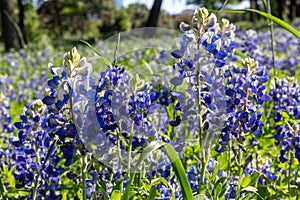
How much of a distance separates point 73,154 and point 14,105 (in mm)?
3669

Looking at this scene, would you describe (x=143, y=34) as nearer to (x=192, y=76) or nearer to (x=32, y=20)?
(x=192, y=76)

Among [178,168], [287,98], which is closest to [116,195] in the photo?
[178,168]

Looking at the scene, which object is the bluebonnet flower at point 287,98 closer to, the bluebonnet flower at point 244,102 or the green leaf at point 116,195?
the bluebonnet flower at point 244,102

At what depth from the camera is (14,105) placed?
207 inches

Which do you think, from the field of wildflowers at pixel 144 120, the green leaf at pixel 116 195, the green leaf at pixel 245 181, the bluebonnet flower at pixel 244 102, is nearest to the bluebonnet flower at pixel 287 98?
the field of wildflowers at pixel 144 120

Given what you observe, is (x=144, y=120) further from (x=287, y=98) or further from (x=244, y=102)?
(x=287, y=98)

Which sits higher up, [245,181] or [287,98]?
[287,98]

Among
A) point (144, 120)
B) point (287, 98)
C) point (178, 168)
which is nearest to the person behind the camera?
point (178, 168)

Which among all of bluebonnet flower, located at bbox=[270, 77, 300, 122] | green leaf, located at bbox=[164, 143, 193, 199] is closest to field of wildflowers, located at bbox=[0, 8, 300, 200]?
green leaf, located at bbox=[164, 143, 193, 199]

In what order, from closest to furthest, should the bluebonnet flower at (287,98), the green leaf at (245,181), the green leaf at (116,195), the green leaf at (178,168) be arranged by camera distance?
1. the green leaf at (178,168)
2. the green leaf at (116,195)
3. the green leaf at (245,181)
4. the bluebonnet flower at (287,98)

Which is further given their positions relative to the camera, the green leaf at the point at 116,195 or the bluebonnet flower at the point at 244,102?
the bluebonnet flower at the point at 244,102

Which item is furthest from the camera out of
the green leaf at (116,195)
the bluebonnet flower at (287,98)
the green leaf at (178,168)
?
the bluebonnet flower at (287,98)

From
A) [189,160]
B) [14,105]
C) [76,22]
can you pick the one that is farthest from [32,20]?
[189,160]

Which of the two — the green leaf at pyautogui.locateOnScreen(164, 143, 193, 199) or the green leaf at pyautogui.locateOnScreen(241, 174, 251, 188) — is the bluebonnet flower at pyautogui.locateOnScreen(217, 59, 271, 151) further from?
the green leaf at pyautogui.locateOnScreen(164, 143, 193, 199)
